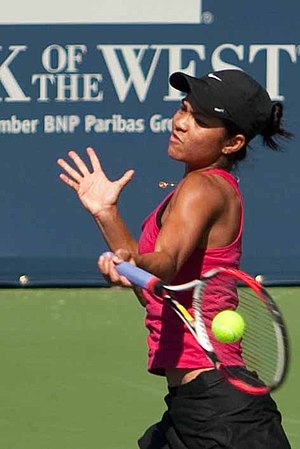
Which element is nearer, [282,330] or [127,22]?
[282,330]

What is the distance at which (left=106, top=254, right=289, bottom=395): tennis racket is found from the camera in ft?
11.3

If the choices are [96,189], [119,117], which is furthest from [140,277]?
[119,117]

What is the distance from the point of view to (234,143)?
385 cm

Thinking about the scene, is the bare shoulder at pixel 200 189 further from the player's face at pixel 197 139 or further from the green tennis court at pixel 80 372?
the green tennis court at pixel 80 372

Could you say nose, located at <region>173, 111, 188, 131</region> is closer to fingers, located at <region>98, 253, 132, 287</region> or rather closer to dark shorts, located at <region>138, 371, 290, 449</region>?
fingers, located at <region>98, 253, 132, 287</region>

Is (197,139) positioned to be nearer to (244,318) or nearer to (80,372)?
(244,318)

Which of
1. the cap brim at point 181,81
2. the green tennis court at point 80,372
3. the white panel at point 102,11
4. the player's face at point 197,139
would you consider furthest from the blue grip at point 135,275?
the white panel at point 102,11

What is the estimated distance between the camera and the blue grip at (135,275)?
346cm

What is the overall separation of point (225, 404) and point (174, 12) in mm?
3867

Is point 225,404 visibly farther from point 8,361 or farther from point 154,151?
point 154,151

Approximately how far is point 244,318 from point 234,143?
0.48m

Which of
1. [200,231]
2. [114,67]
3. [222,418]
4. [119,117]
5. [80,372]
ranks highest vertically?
[114,67]

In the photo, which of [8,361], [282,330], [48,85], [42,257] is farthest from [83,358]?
[282,330]

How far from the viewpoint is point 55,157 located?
7.36m
